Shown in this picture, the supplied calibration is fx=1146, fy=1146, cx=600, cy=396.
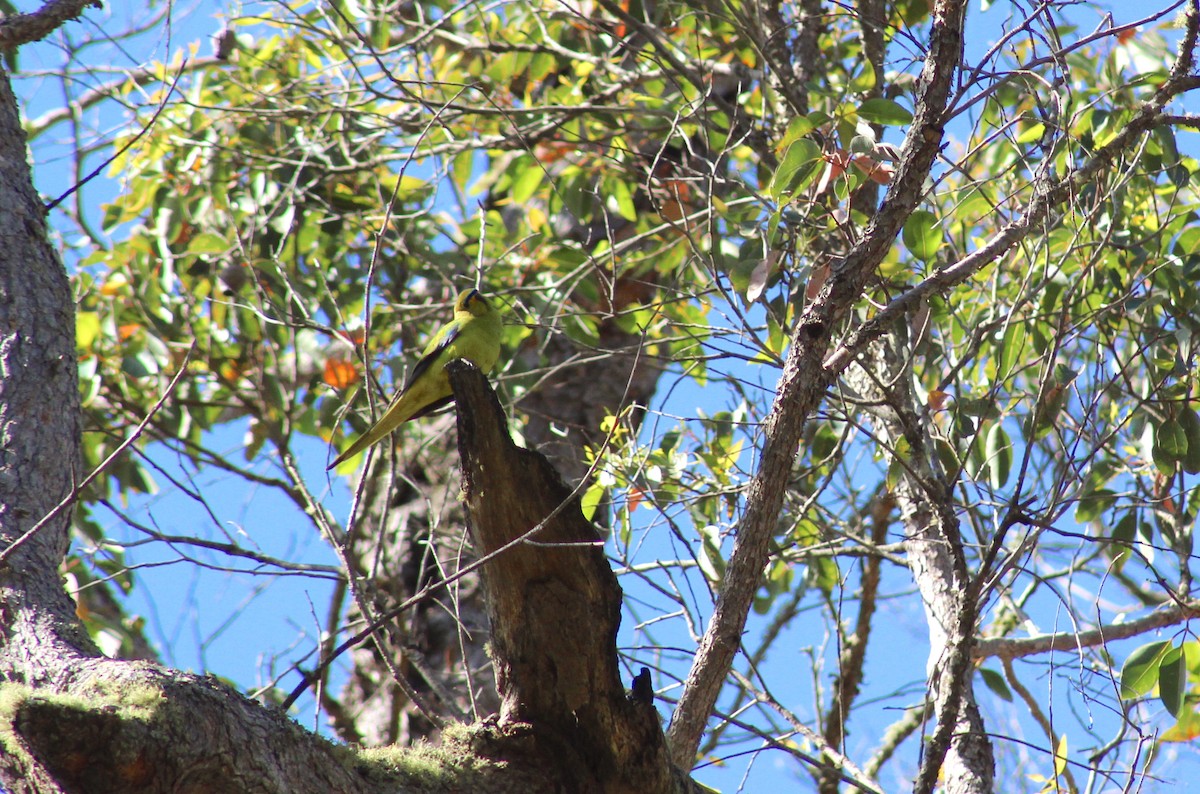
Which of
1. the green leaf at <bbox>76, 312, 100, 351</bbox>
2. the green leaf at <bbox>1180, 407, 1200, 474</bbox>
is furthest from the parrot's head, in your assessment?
the green leaf at <bbox>1180, 407, 1200, 474</bbox>

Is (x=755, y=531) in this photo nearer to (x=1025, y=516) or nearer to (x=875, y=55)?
(x=1025, y=516)

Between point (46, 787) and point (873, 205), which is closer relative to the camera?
point (46, 787)

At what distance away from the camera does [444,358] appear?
446 centimetres

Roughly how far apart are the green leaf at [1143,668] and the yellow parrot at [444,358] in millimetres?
2325

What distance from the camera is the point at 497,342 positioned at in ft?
15.4

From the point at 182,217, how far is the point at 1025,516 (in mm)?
4428

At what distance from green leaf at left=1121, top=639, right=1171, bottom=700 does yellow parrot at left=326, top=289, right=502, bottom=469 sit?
232cm

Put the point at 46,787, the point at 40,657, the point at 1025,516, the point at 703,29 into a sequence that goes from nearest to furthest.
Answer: the point at 46,787 < the point at 40,657 < the point at 1025,516 < the point at 703,29

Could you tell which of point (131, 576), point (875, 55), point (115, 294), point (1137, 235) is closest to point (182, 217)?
point (115, 294)

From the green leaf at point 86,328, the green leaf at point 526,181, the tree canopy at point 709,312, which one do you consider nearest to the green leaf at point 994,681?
the tree canopy at point 709,312

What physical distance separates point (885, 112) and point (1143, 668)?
1756 millimetres

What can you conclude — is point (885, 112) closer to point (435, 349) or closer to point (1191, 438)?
point (1191, 438)

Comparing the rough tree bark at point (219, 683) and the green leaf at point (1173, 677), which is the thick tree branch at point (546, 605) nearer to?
the rough tree bark at point (219, 683)

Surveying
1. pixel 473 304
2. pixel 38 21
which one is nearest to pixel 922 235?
pixel 473 304
